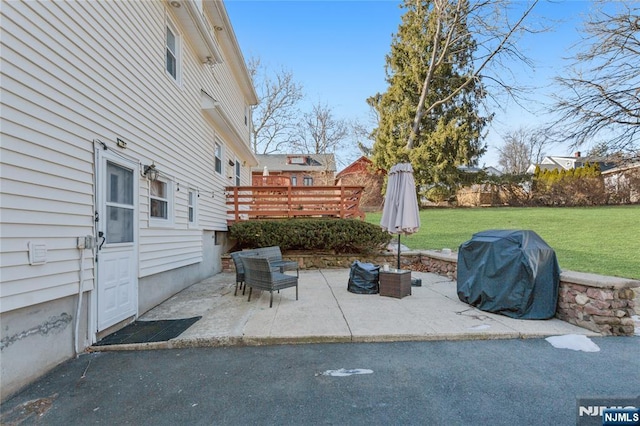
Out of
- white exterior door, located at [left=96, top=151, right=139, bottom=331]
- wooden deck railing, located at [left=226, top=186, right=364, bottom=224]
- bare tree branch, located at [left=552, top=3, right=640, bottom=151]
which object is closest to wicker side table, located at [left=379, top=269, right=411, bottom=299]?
wooden deck railing, located at [left=226, top=186, right=364, bottom=224]

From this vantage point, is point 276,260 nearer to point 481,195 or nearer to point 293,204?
point 293,204

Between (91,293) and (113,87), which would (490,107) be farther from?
(91,293)

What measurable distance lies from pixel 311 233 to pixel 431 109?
14.3 m

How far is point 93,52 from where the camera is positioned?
3.66 metres

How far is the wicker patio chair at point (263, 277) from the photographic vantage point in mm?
4855

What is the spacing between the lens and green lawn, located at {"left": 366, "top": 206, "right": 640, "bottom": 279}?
7.20 m

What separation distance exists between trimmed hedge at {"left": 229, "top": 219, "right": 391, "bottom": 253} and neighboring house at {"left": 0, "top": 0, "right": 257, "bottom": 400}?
2303mm

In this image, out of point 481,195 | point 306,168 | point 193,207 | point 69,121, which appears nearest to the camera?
point 69,121

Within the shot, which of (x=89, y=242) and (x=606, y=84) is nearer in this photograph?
(x=89, y=242)

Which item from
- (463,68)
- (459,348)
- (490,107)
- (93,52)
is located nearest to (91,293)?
(93,52)

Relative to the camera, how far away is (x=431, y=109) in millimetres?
18672

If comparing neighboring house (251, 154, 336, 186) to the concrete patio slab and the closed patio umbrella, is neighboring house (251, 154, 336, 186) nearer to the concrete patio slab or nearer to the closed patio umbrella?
the closed patio umbrella

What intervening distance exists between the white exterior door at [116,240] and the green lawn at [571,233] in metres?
8.19

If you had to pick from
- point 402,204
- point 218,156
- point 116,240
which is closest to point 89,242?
point 116,240
